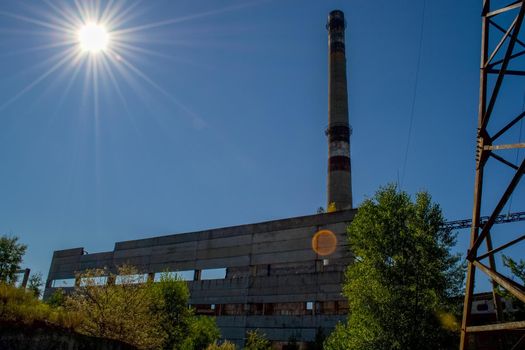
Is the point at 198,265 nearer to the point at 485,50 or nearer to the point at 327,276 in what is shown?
the point at 327,276

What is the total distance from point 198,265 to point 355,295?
91.4 feet

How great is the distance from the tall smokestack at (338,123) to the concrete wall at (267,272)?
7.75 m

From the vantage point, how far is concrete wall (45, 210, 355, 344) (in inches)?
1230

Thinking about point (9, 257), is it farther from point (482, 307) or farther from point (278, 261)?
point (482, 307)

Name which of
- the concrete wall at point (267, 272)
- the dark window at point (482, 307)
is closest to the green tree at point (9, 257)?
the concrete wall at point (267, 272)

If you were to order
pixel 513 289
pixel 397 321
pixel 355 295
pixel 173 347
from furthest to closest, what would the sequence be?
pixel 173 347, pixel 355 295, pixel 397 321, pixel 513 289

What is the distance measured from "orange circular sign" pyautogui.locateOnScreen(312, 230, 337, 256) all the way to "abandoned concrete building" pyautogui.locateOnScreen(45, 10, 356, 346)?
0.29ft

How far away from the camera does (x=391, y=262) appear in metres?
16.0

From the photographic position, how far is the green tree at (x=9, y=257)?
30688 mm

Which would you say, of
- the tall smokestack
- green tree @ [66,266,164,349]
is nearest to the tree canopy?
green tree @ [66,266,164,349]

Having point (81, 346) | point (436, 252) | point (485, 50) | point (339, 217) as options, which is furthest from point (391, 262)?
point (339, 217)

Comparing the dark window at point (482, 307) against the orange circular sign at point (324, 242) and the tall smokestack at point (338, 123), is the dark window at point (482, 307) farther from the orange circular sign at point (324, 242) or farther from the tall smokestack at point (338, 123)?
the tall smokestack at point (338, 123)

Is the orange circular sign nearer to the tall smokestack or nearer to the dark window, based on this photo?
the tall smokestack

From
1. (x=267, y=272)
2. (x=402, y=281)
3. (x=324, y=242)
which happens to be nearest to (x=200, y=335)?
(x=267, y=272)
